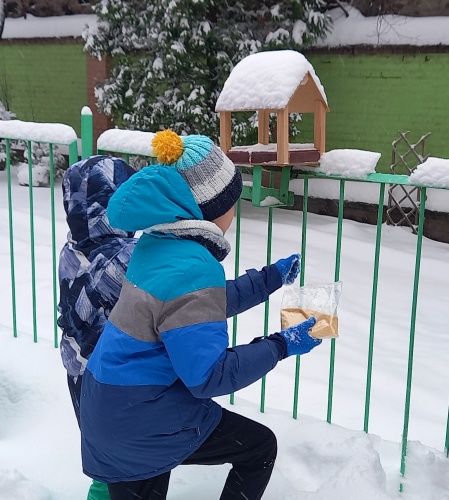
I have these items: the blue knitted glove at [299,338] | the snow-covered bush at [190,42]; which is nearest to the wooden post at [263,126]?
the blue knitted glove at [299,338]

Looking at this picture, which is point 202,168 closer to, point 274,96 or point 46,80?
point 274,96

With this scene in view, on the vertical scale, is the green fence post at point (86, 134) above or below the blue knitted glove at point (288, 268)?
above

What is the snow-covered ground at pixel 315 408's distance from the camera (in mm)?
2455

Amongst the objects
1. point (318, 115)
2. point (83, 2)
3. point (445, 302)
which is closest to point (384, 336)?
point (445, 302)

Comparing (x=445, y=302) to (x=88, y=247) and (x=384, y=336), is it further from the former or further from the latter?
(x=88, y=247)

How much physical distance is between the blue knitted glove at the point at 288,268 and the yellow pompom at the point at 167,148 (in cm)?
60

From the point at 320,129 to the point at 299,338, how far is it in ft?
4.12

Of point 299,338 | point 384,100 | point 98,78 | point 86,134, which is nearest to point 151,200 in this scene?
point 299,338

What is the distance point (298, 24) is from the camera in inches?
368

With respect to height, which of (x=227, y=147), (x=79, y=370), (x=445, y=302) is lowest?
(x=445, y=302)

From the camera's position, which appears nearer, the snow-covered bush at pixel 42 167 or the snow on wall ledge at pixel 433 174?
the snow on wall ledge at pixel 433 174

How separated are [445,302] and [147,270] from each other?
5622mm

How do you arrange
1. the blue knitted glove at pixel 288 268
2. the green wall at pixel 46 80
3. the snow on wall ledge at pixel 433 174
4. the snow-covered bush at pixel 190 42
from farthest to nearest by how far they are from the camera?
the green wall at pixel 46 80 < the snow-covered bush at pixel 190 42 < the snow on wall ledge at pixel 433 174 < the blue knitted glove at pixel 288 268

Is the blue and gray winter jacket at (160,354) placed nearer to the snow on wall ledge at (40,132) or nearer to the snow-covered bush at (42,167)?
the snow on wall ledge at (40,132)
